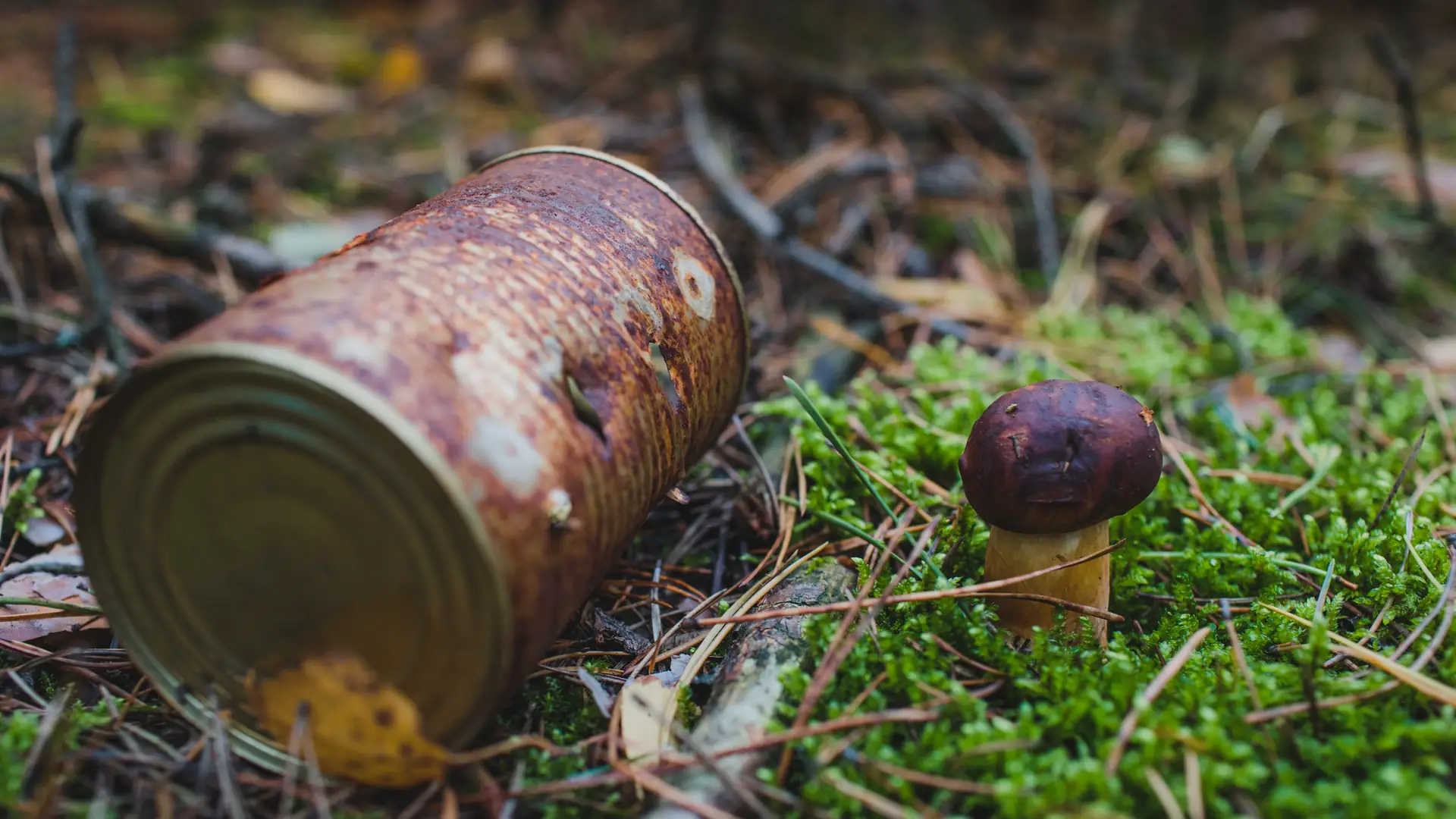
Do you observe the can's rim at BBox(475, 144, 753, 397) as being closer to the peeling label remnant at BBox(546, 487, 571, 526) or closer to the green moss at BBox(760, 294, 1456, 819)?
the green moss at BBox(760, 294, 1456, 819)

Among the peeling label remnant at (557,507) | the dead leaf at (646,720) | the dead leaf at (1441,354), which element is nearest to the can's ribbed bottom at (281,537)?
the peeling label remnant at (557,507)

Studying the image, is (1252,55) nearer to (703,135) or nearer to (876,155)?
(876,155)

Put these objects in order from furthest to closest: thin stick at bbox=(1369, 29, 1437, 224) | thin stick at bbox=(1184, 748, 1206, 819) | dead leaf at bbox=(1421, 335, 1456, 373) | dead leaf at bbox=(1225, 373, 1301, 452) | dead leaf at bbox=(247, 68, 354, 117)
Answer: dead leaf at bbox=(247, 68, 354, 117)
thin stick at bbox=(1369, 29, 1437, 224)
dead leaf at bbox=(1421, 335, 1456, 373)
dead leaf at bbox=(1225, 373, 1301, 452)
thin stick at bbox=(1184, 748, 1206, 819)

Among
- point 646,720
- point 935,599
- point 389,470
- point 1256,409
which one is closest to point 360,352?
point 389,470

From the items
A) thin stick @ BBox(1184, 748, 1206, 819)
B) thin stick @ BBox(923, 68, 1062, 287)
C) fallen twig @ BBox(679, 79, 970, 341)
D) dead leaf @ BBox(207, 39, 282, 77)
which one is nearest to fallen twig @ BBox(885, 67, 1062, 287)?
thin stick @ BBox(923, 68, 1062, 287)

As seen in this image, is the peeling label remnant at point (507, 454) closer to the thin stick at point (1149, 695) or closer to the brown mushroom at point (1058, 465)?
the brown mushroom at point (1058, 465)

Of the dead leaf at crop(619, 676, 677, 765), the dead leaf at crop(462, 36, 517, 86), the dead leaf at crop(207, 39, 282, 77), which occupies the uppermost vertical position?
the dead leaf at crop(207, 39, 282, 77)
